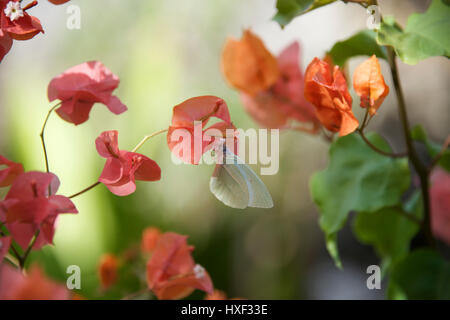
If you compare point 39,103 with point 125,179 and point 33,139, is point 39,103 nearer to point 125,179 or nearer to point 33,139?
point 33,139

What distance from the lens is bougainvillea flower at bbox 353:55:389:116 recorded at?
0.40 m

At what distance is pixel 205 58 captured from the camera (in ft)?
5.90

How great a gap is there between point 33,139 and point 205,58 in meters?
0.69

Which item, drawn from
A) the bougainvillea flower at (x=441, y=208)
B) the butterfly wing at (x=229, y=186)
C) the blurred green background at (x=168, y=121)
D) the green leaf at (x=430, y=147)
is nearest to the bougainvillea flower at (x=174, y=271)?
the butterfly wing at (x=229, y=186)

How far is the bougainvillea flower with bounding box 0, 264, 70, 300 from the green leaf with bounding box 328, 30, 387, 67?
39cm

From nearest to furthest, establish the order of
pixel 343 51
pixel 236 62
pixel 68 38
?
pixel 343 51, pixel 236 62, pixel 68 38

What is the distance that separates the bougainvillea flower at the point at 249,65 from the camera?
2.22 feet

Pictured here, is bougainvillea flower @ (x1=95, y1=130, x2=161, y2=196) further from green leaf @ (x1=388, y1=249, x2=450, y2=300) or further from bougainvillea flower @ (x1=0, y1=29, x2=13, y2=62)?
green leaf @ (x1=388, y1=249, x2=450, y2=300)

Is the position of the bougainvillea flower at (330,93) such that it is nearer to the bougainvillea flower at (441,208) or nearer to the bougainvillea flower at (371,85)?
the bougainvillea flower at (371,85)

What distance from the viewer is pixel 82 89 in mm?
420

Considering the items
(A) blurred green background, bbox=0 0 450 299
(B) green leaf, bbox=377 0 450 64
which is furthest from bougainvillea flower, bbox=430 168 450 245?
(A) blurred green background, bbox=0 0 450 299

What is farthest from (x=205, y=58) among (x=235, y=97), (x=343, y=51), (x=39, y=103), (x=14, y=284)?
(x=14, y=284)

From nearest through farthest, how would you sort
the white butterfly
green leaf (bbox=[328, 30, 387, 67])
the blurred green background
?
the white butterfly
green leaf (bbox=[328, 30, 387, 67])
the blurred green background

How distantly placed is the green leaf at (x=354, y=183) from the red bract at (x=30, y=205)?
30cm
